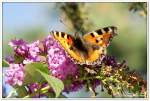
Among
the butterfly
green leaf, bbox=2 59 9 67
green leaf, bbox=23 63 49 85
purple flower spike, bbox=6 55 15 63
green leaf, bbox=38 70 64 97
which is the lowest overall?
green leaf, bbox=38 70 64 97

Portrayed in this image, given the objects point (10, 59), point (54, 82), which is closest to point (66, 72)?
point (54, 82)

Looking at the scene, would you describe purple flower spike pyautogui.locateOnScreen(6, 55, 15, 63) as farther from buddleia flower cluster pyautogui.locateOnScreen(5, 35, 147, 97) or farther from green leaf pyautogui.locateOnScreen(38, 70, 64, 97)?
green leaf pyautogui.locateOnScreen(38, 70, 64, 97)

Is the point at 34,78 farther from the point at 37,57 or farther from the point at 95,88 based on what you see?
the point at 95,88

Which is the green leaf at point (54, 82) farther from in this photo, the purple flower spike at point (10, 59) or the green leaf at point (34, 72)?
the purple flower spike at point (10, 59)

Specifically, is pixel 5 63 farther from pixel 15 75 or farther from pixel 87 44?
pixel 87 44

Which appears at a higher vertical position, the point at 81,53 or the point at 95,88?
the point at 81,53

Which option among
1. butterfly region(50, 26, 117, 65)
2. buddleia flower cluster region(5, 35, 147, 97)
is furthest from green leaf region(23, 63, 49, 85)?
butterfly region(50, 26, 117, 65)

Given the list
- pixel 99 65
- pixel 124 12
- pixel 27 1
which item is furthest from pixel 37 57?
pixel 124 12

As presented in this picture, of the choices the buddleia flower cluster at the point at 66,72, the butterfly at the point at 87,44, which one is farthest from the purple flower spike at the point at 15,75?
the butterfly at the point at 87,44
